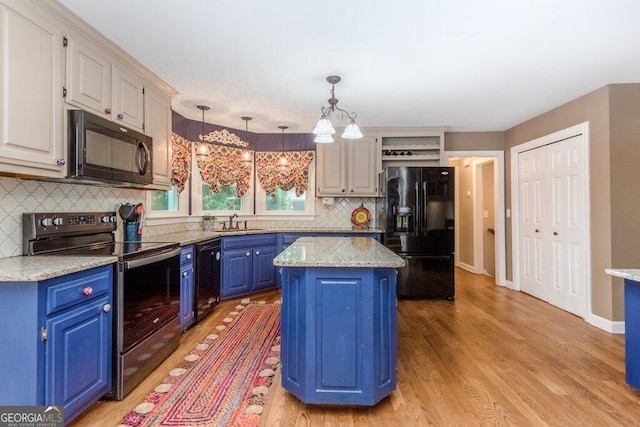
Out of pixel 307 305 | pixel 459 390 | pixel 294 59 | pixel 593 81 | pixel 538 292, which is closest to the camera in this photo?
pixel 307 305

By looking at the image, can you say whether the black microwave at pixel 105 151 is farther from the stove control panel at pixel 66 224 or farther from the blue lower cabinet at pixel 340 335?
the blue lower cabinet at pixel 340 335

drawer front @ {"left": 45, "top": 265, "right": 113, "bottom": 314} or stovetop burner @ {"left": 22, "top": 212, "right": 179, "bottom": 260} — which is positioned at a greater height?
stovetop burner @ {"left": 22, "top": 212, "right": 179, "bottom": 260}

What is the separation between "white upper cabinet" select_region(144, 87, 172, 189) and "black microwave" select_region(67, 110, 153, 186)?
27cm

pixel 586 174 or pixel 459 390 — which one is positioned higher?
pixel 586 174

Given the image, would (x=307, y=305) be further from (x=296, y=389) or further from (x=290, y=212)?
(x=290, y=212)

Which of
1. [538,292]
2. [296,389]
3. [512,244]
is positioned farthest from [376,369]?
[512,244]

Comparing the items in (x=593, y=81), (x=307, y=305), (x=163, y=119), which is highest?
(x=593, y=81)

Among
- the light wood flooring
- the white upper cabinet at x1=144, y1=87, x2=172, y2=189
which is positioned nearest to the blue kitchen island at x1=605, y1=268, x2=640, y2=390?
the light wood flooring

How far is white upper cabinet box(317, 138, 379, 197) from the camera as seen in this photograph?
4.67m

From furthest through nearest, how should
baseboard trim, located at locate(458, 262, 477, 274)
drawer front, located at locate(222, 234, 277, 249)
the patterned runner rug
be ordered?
baseboard trim, located at locate(458, 262, 477, 274) → drawer front, located at locate(222, 234, 277, 249) → the patterned runner rug

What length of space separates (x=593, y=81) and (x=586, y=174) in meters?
0.92

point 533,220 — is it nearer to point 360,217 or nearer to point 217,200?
point 360,217

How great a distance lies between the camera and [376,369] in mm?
1854

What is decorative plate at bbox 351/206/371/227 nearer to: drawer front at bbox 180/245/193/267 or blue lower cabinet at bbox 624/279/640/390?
drawer front at bbox 180/245/193/267
